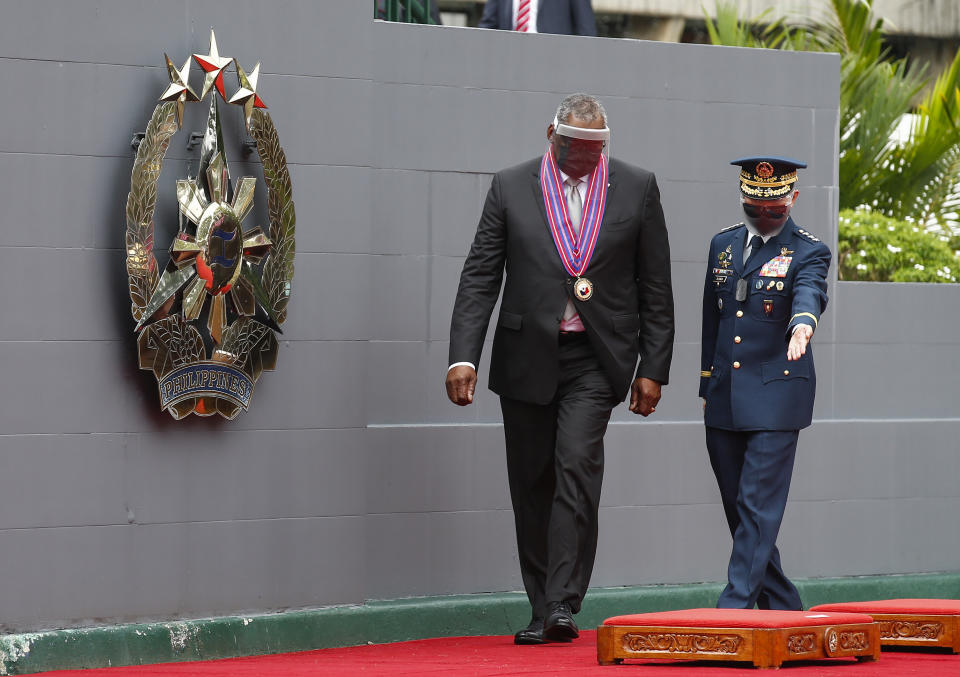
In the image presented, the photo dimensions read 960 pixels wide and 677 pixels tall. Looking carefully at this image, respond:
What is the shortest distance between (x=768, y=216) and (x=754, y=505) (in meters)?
1.07

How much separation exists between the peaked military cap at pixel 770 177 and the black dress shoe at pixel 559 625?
1.66 m

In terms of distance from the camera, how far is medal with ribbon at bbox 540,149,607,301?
241 inches

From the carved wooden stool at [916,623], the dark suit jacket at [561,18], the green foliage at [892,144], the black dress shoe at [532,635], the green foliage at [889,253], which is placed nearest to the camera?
the carved wooden stool at [916,623]

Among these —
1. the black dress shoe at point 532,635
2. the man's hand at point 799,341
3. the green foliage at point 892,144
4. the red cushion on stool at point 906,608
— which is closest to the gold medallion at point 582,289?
the man's hand at point 799,341

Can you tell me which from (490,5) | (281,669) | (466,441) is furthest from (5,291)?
(490,5)

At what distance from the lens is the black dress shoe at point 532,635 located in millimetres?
5961

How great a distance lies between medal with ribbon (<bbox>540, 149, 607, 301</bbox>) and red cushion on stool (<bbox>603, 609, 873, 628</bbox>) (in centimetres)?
145

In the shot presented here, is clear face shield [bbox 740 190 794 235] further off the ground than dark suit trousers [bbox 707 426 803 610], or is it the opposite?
clear face shield [bbox 740 190 794 235]

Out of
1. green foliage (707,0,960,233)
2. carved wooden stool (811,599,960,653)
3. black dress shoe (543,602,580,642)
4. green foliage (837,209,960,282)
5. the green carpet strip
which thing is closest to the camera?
carved wooden stool (811,599,960,653)

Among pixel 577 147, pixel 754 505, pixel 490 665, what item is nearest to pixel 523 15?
pixel 577 147

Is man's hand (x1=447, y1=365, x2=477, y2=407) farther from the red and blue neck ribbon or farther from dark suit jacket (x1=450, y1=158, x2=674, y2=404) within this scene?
the red and blue neck ribbon

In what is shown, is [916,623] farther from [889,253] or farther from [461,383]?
[889,253]

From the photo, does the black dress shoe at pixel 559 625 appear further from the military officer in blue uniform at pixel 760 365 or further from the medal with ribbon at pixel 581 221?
the medal with ribbon at pixel 581 221

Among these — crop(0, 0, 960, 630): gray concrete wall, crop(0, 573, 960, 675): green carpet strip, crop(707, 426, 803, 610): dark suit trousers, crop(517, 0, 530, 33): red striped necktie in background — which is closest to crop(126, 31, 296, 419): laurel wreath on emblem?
crop(0, 0, 960, 630): gray concrete wall
